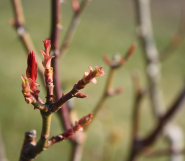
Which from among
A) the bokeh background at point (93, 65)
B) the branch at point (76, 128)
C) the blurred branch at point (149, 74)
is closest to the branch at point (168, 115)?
the blurred branch at point (149, 74)

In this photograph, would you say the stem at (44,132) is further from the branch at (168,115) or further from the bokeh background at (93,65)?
the branch at (168,115)

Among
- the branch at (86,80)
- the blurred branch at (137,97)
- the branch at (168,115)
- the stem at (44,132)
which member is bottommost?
the stem at (44,132)

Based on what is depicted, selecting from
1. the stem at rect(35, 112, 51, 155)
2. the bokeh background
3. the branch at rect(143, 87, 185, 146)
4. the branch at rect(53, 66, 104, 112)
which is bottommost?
the stem at rect(35, 112, 51, 155)

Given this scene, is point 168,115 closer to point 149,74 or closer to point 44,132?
point 149,74

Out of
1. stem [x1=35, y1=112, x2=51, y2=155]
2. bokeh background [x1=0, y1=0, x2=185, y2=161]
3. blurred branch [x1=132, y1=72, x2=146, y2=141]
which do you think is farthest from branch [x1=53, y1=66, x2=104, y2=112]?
blurred branch [x1=132, y1=72, x2=146, y2=141]

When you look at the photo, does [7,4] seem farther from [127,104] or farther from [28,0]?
[127,104]

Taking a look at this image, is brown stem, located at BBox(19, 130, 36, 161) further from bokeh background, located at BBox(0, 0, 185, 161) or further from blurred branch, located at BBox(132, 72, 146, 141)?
blurred branch, located at BBox(132, 72, 146, 141)

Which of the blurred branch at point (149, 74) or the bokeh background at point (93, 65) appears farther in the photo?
the bokeh background at point (93, 65)

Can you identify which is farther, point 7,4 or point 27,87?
point 7,4

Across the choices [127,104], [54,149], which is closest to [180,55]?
[127,104]
